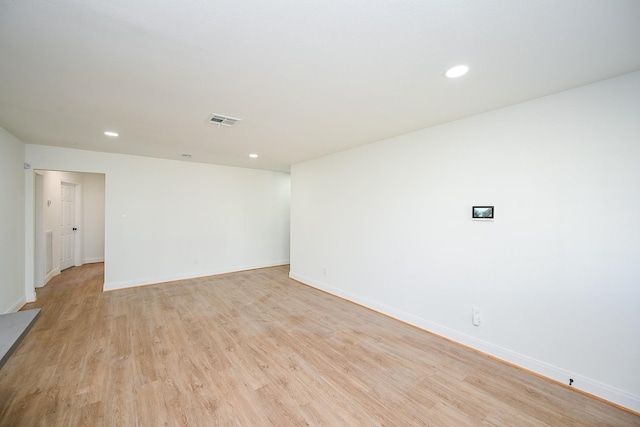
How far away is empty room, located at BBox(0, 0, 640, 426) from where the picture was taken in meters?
1.46

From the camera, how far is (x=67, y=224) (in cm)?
607

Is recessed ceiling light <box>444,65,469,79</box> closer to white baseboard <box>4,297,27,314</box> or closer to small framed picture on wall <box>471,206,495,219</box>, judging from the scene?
small framed picture on wall <box>471,206,495,219</box>

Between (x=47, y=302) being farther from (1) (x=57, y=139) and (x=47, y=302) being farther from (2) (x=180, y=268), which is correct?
(1) (x=57, y=139)

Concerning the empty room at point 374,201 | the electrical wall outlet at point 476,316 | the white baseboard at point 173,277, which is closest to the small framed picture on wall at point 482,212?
the empty room at point 374,201

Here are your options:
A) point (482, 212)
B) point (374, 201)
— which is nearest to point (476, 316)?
point (482, 212)

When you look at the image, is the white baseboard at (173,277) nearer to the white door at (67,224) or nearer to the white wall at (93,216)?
the white door at (67,224)

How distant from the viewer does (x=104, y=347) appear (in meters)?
2.61

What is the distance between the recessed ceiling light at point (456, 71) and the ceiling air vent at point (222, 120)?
2102 millimetres

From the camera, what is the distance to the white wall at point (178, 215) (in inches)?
177

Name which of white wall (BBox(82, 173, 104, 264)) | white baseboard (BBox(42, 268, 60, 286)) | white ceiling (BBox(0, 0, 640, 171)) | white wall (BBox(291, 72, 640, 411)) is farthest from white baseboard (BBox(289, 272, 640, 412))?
white wall (BBox(82, 173, 104, 264))

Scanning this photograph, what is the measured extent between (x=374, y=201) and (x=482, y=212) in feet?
4.74

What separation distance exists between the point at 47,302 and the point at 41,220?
157 cm

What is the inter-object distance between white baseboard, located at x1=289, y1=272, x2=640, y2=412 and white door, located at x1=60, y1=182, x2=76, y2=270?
23.0ft

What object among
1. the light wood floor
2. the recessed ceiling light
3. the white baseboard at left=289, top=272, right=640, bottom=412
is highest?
the recessed ceiling light
